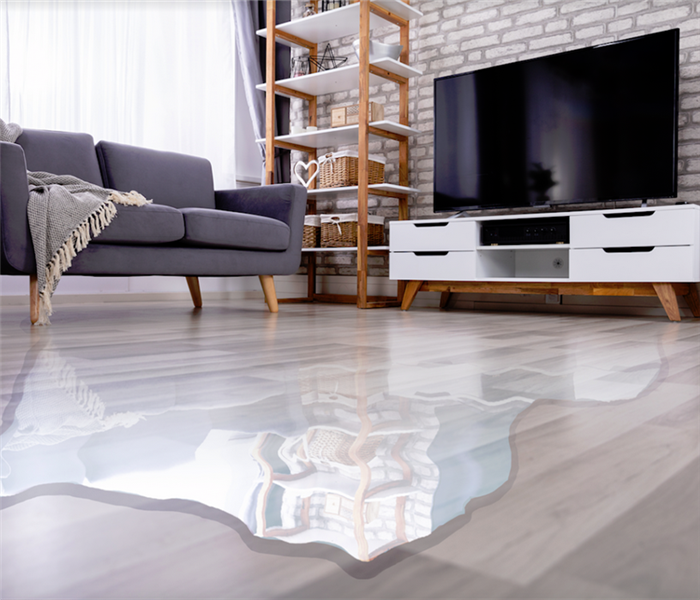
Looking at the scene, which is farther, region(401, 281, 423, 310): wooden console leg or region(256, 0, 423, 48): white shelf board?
region(256, 0, 423, 48): white shelf board

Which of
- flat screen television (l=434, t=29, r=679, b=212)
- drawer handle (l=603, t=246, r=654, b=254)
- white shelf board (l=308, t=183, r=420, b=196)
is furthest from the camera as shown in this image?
white shelf board (l=308, t=183, r=420, b=196)

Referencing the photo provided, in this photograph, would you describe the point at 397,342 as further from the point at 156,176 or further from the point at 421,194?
the point at 421,194

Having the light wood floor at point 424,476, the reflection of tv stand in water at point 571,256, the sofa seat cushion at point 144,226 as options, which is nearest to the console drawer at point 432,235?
the reflection of tv stand in water at point 571,256

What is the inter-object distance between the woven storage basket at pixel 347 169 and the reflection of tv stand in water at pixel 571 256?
1.52 ft

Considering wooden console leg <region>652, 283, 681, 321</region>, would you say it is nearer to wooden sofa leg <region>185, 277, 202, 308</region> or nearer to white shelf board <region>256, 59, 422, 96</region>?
white shelf board <region>256, 59, 422, 96</region>

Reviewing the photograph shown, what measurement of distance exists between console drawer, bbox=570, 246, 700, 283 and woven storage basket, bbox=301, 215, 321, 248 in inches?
64.2

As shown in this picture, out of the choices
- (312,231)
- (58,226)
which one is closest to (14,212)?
(58,226)

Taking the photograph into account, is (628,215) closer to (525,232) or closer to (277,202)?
(525,232)

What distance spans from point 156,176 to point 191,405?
2.58 m

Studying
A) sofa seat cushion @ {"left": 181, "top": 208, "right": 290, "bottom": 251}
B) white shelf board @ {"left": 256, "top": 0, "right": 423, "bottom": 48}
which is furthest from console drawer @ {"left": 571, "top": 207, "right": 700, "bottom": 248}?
white shelf board @ {"left": 256, "top": 0, "right": 423, "bottom": 48}

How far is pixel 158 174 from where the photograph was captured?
327 centimetres

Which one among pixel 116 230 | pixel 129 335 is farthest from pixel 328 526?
pixel 116 230

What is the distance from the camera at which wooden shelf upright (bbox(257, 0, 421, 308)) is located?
3.55 metres

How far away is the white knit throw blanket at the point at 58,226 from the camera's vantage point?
7.11ft
